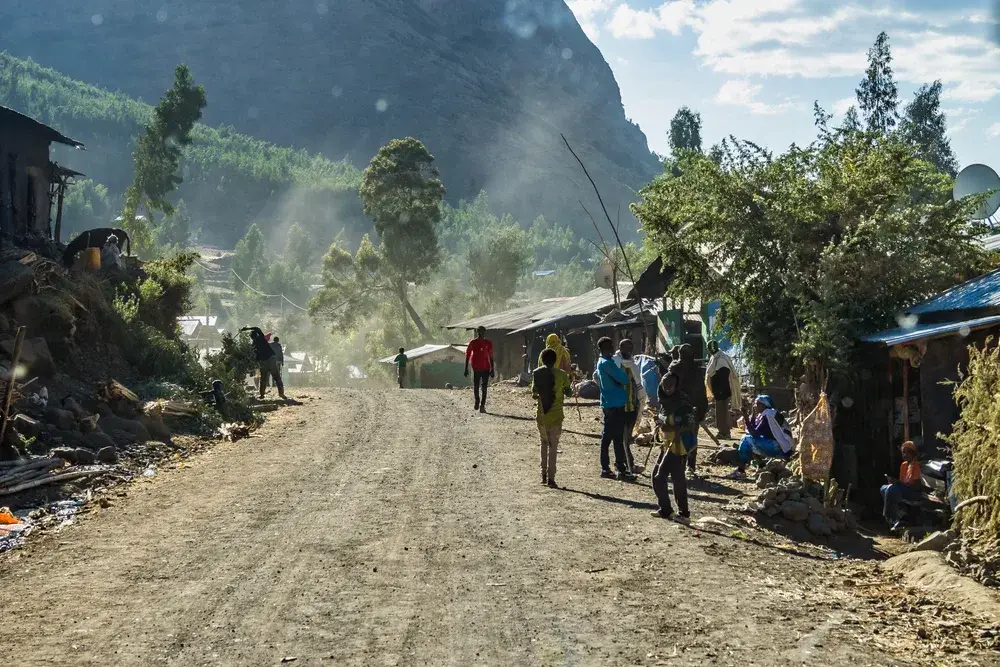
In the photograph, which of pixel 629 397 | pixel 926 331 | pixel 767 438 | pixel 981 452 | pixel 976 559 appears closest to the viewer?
pixel 976 559

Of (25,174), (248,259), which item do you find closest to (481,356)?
(25,174)

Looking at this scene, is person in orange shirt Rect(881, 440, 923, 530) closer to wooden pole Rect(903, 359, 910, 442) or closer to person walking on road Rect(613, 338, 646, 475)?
wooden pole Rect(903, 359, 910, 442)

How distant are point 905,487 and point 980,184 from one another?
9.15m

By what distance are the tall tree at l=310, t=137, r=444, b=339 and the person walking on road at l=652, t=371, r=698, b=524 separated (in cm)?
5410

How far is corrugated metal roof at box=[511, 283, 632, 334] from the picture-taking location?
3540cm

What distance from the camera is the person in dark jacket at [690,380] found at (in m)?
10.9

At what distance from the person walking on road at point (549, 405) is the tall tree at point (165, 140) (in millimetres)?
44137

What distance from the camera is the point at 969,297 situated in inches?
551

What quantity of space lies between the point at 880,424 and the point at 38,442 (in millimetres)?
13012

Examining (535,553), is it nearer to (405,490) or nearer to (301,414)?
(405,490)

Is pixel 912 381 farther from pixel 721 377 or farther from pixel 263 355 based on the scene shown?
pixel 263 355

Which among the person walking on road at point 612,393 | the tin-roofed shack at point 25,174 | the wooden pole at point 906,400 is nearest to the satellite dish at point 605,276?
the tin-roofed shack at point 25,174

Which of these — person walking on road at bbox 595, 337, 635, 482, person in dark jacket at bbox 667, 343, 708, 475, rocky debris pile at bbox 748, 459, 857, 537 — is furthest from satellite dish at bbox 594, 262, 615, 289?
rocky debris pile at bbox 748, 459, 857, 537

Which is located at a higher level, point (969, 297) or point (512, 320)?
point (512, 320)
